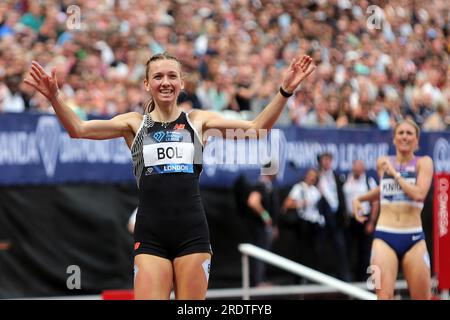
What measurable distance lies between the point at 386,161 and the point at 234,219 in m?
5.49

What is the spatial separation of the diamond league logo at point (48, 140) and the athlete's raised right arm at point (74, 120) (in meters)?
6.23

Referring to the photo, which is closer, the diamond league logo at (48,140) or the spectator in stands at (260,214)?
the diamond league logo at (48,140)

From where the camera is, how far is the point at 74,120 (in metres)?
7.45

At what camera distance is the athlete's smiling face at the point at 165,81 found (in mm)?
7594

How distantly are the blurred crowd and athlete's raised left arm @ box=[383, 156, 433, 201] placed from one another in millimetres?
4452

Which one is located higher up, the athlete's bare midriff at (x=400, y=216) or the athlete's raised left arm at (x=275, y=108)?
the athlete's raised left arm at (x=275, y=108)

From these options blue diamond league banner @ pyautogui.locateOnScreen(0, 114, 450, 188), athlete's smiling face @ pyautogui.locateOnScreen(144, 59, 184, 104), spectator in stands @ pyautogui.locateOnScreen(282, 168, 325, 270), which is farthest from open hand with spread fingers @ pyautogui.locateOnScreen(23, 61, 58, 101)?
spectator in stands @ pyautogui.locateOnScreen(282, 168, 325, 270)

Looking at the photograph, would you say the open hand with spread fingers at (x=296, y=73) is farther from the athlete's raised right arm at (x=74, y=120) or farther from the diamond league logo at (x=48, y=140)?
the diamond league logo at (x=48, y=140)

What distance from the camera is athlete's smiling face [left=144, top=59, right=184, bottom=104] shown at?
759cm

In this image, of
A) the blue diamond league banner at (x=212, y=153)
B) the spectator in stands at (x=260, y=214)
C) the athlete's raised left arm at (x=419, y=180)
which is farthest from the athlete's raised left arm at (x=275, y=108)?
the spectator in stands at (x=260, y=214)

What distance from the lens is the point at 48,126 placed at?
1387cm

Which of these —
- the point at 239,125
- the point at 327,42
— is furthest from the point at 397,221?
the point at 327,42

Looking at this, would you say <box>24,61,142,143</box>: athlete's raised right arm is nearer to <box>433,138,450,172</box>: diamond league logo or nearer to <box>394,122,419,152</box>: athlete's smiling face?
<box>394,122,419,152</box>: athlete's smiling face

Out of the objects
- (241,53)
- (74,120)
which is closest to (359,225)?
(241,53)
